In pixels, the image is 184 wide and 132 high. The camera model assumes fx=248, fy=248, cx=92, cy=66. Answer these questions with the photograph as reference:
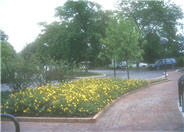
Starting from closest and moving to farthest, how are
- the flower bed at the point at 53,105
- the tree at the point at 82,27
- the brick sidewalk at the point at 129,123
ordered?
the brick sidewalk at the point at 129,123 → the flower bed at the point at 53,105 → the tree at the point at 82,27

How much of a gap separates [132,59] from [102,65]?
824 inches

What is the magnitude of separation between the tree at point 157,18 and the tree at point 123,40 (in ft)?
73.5

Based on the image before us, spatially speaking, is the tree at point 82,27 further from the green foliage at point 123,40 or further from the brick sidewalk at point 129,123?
the brick sidewalk at point 129,123

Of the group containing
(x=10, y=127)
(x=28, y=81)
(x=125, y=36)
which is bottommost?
(x=10, y=127)

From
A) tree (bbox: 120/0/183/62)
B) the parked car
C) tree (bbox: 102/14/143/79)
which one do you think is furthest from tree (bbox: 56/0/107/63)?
tree (bbox: 102/14/143/79)

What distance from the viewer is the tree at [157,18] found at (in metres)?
38.9

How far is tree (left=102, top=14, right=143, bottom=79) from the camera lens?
54.9ft

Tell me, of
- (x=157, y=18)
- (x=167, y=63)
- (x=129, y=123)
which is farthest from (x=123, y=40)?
(x=157, y=18)

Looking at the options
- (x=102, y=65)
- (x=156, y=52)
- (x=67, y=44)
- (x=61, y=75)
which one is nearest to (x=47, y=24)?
(x=67, y=44)

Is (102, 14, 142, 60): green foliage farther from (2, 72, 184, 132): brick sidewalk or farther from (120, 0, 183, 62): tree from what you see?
(120, 0, 183, 62): tree

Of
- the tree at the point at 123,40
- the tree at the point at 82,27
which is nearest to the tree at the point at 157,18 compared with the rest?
the tree at the point at 82,27

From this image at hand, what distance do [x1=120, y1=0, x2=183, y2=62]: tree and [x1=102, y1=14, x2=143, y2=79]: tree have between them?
22394 mm

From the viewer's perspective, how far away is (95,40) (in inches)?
1316

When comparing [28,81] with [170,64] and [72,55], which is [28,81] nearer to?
[72,55]
